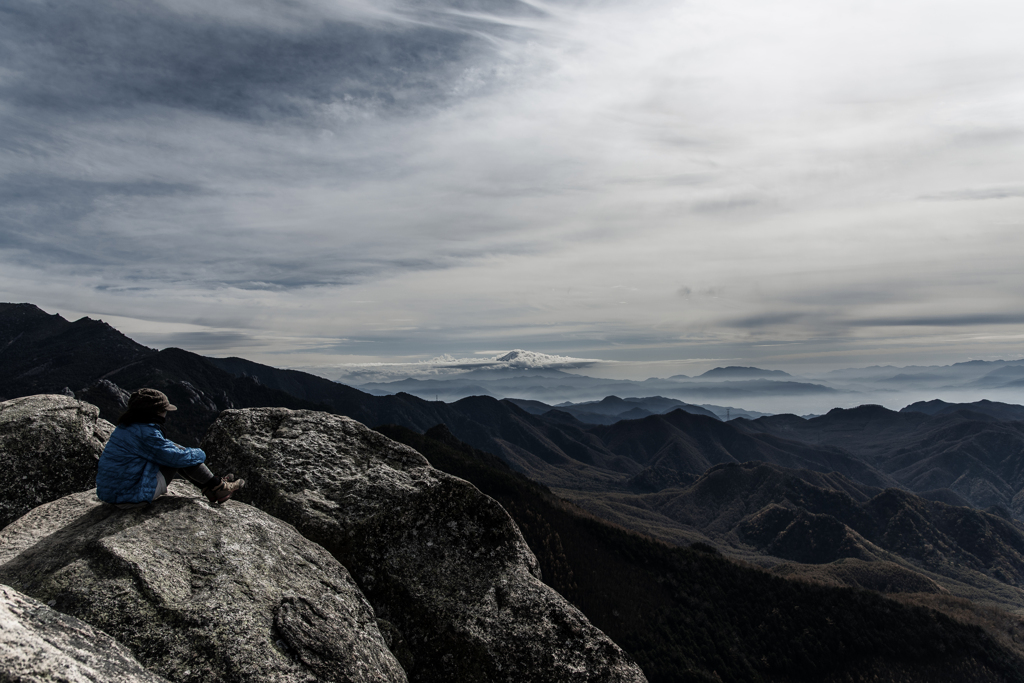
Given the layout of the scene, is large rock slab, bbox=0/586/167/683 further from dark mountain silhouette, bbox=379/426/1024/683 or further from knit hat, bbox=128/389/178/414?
dark mountain silhouette, bbox=379/426/1024/683

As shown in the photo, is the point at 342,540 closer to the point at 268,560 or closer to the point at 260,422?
the point at 268,560

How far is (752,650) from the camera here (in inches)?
4309

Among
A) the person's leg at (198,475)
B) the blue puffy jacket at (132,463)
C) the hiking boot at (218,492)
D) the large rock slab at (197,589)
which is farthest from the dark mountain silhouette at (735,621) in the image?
the blue puffy jacket at (132,463)

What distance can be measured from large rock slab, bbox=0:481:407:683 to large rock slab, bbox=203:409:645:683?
6.41ft

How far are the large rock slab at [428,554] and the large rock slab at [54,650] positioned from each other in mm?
6511

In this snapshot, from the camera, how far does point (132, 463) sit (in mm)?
11469

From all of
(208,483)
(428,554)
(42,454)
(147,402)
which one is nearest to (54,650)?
(208,483)

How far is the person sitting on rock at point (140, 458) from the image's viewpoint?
11.4m

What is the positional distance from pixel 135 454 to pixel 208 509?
2004mm

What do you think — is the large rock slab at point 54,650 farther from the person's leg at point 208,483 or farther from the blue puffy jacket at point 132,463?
the person's leg at point 208,483

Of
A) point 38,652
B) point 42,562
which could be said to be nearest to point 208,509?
point 42,562

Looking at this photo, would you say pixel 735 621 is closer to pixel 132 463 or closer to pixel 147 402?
pixel 132 463

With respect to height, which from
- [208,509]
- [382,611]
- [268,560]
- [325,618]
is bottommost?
[382,611]

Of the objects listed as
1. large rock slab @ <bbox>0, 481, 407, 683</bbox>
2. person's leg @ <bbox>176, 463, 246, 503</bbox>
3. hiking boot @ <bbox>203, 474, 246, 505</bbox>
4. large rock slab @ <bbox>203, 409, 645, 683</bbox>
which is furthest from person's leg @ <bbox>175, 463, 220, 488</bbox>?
large rock slab @ <bbox>203, 409, 645, 683</bbox>
